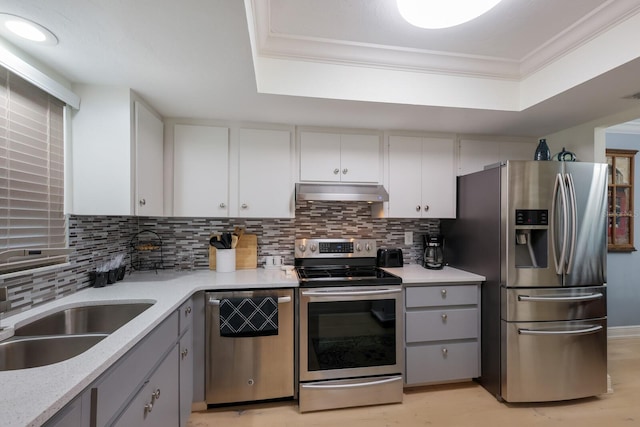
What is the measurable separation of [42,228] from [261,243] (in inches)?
56.3

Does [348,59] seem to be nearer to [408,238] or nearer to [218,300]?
[408,238]

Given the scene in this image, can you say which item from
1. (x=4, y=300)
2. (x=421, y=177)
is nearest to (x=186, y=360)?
(x=4, y=300)

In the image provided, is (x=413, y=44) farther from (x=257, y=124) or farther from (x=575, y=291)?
(x=575, y=291)

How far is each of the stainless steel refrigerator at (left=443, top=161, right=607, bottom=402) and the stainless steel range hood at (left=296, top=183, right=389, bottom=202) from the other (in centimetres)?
85

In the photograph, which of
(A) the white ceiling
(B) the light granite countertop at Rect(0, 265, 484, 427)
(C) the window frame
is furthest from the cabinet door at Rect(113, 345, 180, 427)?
(C) the window frame

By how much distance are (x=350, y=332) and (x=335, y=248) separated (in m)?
0.74

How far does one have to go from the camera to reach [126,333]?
42.8 inches

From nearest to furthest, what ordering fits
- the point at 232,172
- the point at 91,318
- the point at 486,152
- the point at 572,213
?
the point at 91,318
the point at 572,213
the point at 232,172
the point at 486,152

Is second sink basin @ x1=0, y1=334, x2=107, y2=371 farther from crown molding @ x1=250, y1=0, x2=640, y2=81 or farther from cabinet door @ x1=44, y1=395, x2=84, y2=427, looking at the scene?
crown molding @ x1=250, y1=0, x2=640, y2=81

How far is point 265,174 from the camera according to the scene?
2.33m

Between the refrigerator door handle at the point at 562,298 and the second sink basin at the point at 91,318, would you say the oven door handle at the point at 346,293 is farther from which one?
the second sink basin at the point at 91,318

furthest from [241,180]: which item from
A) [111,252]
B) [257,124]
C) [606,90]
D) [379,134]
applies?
[606,90]

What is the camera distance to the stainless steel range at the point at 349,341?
6.48ft

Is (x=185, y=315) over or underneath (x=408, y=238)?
underneath
